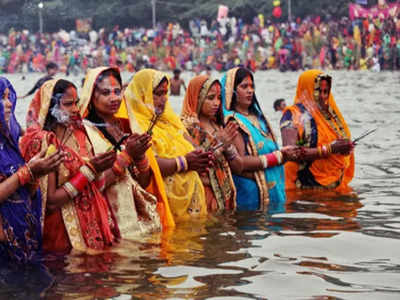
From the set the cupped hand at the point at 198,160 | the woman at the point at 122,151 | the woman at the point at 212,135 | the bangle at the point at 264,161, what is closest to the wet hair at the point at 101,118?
the woman at the point at 122,151

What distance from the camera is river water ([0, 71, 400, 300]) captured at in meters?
4.88

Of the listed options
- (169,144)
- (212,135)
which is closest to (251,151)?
(212,135)

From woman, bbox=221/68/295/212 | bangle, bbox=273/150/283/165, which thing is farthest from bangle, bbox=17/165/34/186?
bangle, bbox=273/150/283/165

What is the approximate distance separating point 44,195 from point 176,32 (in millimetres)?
48960

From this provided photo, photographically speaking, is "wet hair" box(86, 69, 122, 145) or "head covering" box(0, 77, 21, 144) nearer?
"head covering" box(0, 77, 21, 144)

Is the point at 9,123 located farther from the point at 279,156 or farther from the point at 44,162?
the point at 279,156

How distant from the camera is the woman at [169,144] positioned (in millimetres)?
6445

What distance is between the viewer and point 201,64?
149ft

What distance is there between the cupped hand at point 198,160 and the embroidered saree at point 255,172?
805 millimetres

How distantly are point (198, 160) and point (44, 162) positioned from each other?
6.73ft

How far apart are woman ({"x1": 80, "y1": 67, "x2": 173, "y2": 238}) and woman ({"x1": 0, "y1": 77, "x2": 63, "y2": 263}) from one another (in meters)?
0.74

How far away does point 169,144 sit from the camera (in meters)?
6.69

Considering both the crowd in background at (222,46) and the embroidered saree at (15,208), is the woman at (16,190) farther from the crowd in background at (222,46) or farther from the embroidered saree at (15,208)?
the crowd in background at (222,46)

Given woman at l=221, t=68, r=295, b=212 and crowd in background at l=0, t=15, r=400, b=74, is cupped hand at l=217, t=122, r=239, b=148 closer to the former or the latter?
woman at l=221, t=68, r=295, b=212
